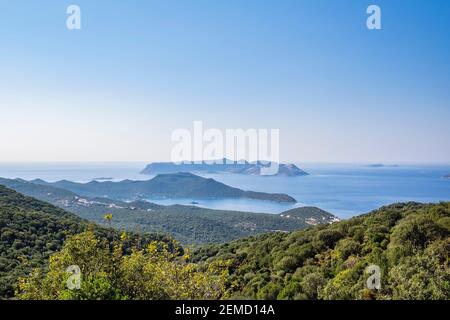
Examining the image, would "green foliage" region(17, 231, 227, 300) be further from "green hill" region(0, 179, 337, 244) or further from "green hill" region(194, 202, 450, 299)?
"green hill" region(0, 179, 337, 244)

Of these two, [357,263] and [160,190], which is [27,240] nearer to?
[357,263]

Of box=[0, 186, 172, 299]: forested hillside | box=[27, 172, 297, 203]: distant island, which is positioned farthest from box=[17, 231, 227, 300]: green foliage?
box=[27, 172, 297, 203]: distant island

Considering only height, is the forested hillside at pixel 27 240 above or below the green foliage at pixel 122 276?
below

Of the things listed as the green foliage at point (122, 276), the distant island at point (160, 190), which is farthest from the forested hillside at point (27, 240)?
the distant island at point (160, 190)

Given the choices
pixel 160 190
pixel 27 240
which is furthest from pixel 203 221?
pixel 160 190

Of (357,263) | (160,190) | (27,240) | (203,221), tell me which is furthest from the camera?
(160,190)

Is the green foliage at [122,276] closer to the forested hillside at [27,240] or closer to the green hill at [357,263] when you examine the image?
the green hill at [357,263]

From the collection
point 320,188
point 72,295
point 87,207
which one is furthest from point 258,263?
point 320,188
